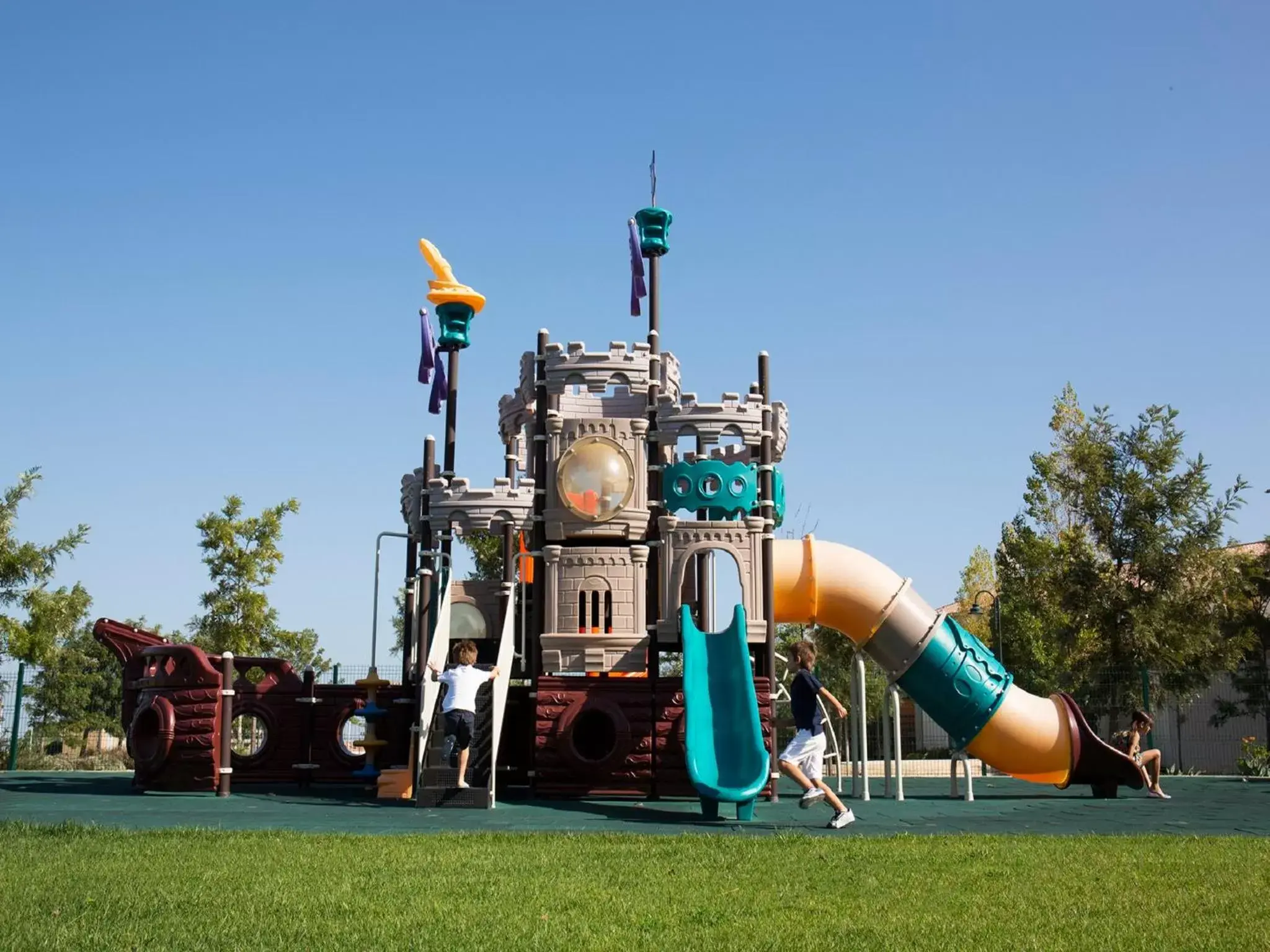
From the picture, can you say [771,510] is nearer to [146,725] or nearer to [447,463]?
[447,463]

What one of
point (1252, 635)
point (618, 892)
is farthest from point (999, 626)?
point (618, 892)

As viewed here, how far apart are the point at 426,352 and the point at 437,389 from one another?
2.68 feet

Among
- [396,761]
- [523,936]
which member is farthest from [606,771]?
[523,936]

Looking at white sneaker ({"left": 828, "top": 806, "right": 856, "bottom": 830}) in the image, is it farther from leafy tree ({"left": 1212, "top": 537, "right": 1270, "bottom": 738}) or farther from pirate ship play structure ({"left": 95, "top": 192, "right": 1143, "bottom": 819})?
leafy tree ({"left": 1212, "top": 537, "right": 1270, "bottom": 738})

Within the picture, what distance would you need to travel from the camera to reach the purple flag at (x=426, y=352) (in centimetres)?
2338

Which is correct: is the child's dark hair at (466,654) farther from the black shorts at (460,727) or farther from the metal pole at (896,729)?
the metal pole at (896,729)

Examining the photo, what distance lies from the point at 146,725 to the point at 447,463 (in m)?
6.11

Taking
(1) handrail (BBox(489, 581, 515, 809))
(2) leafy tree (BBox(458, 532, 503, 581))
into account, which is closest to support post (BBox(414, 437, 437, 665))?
(1) handrail (BBox(489, 581, 515, 809))

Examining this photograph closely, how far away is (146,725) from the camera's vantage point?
18.5 meters

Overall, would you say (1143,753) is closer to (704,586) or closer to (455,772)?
(704,586)

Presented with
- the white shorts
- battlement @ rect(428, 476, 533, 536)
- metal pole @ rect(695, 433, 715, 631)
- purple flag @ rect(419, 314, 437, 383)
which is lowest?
the white shorts

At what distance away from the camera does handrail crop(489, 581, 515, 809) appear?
49.4ft

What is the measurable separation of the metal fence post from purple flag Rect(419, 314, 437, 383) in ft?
33.6

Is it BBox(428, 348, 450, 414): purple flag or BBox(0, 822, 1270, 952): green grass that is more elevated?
BBox(428, 348, 450, 414): purple flag
